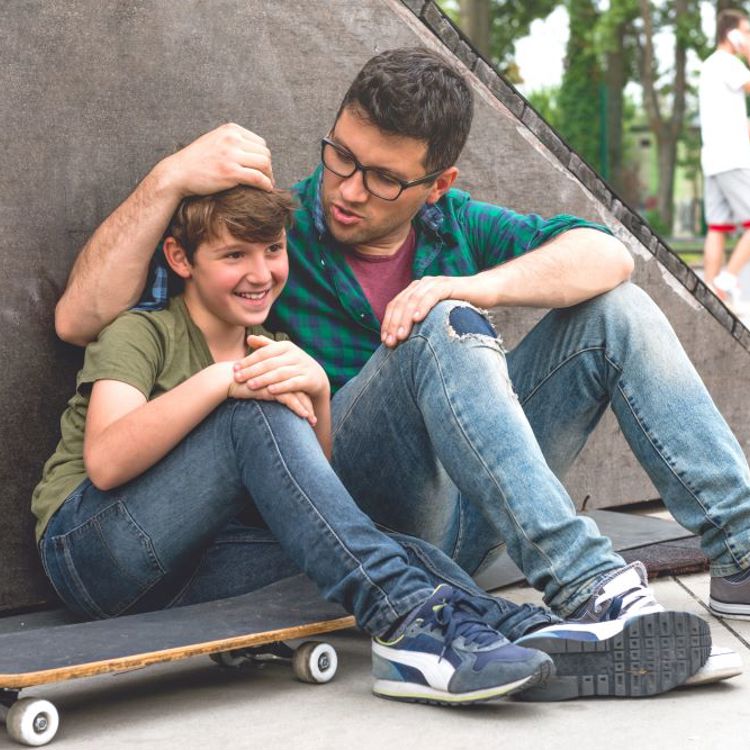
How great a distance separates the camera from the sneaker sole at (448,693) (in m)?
2.58

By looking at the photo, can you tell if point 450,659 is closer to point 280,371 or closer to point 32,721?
point 280,371

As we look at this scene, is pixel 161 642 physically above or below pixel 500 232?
below

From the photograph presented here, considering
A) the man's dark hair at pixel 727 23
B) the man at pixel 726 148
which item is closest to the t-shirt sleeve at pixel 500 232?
the man at pixel 726 148

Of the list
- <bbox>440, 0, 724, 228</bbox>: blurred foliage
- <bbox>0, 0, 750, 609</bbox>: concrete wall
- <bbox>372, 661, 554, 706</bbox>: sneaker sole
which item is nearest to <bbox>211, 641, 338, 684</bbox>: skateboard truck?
<bbox>372, 661, 554, 706</bbox>: sneaker sole

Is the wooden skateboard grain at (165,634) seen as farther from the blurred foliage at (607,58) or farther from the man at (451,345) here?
the blurred foliage at (607,58)

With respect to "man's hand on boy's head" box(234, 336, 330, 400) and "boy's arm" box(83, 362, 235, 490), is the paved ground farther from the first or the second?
"boy's arm" box(83, 362, 235, 490)

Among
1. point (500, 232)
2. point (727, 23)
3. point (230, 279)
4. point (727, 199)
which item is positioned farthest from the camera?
point (727, 23)

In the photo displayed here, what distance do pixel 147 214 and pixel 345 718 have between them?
1.27 metres

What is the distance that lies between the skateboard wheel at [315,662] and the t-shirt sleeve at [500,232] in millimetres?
1217

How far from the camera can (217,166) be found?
Answer: 320cm

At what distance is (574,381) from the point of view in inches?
129

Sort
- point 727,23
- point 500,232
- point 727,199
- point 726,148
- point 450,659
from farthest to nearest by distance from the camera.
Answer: point 727,23 < point 727,199 < point 726,148 < point 500,232 < point 450,659

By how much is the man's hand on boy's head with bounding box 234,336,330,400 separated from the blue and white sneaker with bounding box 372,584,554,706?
0.51 meters

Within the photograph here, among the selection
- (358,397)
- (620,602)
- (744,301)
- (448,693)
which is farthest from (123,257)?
(744,301)
